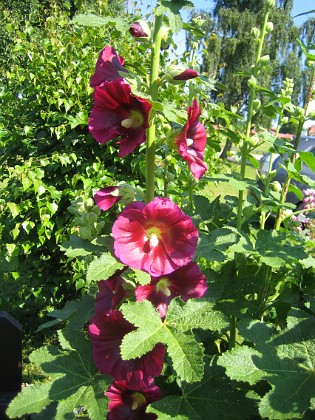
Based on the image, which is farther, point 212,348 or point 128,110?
point 212,348

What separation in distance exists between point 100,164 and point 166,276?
1.48m

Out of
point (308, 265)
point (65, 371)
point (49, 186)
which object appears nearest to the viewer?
point (65, 371)

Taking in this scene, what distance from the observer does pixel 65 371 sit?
1.19 metres

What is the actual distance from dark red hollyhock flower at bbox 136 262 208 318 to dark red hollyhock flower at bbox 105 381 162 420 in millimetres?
207

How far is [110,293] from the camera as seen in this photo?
1.14 meters

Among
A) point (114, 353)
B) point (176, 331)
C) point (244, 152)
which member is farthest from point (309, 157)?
point (114, 353)

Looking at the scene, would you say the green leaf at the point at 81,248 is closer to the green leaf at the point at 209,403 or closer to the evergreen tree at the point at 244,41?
the green leaf at the point at 209,403

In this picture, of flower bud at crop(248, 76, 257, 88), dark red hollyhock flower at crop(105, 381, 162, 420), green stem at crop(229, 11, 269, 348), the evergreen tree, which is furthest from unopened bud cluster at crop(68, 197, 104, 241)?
the evergreen tree

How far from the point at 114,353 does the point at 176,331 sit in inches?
6.9

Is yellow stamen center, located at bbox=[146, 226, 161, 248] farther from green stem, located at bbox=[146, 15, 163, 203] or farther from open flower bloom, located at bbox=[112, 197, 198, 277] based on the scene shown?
green stem, located at bbox=[146, 15, 163, 203]

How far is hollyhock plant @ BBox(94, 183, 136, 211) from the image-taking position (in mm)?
1106

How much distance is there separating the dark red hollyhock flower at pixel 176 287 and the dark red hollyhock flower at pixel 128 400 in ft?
0.68

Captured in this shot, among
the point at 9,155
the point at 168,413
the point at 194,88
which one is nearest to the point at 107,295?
the point at 168,413

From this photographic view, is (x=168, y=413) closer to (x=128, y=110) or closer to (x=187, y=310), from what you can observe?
(x=187, y=310)
